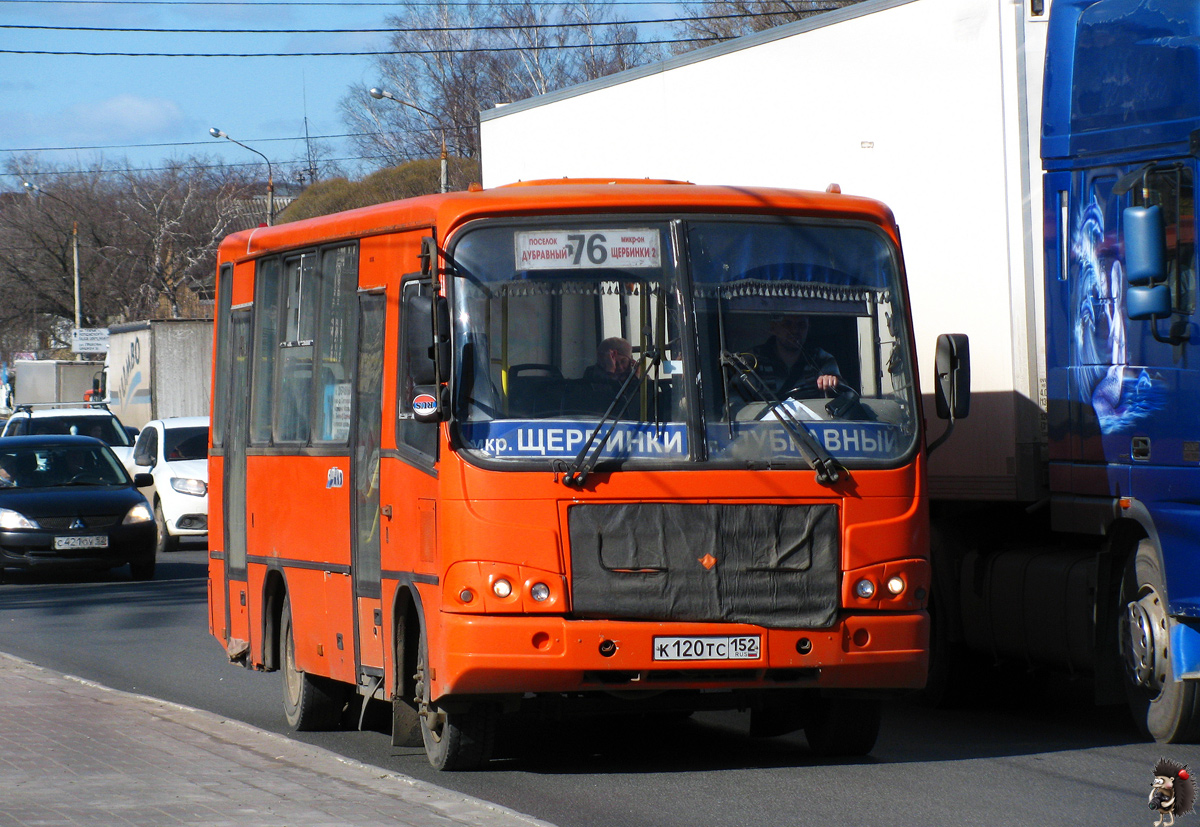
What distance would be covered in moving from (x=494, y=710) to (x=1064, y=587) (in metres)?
3.29

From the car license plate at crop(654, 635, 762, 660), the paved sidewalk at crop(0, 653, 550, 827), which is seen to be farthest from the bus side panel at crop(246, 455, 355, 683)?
the car license plate at crop(654, 635, 762, 660)

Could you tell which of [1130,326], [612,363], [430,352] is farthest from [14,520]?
[1130,326]

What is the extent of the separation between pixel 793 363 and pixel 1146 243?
66.1 inches

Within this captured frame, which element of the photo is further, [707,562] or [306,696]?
[306,696]

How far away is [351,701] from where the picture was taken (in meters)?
9.97

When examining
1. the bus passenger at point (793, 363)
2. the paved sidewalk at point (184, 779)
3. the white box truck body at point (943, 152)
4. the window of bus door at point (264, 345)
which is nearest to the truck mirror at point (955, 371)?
the bus passenger at point (793, 363)

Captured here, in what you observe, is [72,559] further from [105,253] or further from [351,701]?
[105,253]

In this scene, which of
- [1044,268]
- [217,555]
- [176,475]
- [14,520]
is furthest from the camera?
[176,475]

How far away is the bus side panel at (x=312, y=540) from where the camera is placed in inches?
349

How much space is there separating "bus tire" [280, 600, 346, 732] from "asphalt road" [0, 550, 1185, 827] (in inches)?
4.6

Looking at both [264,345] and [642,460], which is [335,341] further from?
[642,460]

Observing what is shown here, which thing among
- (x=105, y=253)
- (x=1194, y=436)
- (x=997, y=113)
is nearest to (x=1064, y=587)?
(x=1194, y=436)

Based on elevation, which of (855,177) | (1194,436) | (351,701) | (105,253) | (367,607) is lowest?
(351,701)

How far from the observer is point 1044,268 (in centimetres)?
927
